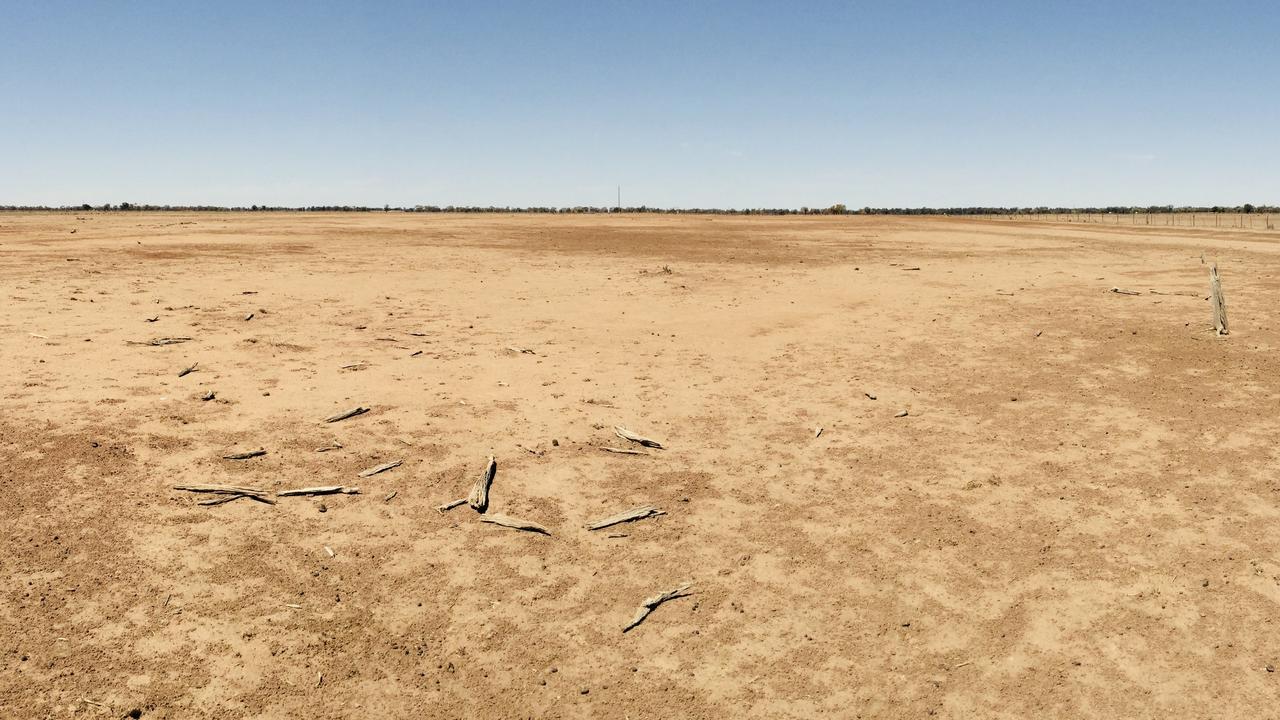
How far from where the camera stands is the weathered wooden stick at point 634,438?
801 centimetres

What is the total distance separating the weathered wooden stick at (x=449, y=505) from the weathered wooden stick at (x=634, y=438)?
6.95ft

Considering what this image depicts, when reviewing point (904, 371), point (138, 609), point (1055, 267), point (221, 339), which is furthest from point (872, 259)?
point (138, 609)

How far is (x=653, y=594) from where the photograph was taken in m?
5.28

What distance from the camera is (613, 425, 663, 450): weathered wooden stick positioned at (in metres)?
8.01

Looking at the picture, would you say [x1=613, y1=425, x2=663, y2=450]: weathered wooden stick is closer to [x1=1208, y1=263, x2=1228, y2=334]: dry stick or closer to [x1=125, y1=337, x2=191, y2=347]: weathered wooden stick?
[x1=125, y1=337, x2=191, y2=347]: weathered wooden stick

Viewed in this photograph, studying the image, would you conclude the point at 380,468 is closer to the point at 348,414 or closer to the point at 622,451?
the point at 348,414

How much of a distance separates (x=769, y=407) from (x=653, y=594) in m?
4.42

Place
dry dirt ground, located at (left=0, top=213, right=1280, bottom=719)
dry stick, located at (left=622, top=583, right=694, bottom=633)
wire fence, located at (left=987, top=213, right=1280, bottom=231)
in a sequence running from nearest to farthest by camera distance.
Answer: dry dirt ground, located at (left=0, top=213, right=1280, bottom=719) < dry stick, located at (left=622, top=583, right=694, bottom=633) < wire fence, located at (left=987, top=213, right=1280, bottom=231)

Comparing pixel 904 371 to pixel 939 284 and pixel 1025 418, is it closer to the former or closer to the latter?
pixel 1025 418

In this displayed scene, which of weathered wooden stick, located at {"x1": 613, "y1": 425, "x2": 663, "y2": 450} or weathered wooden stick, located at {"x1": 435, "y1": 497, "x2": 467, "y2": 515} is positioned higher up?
weathered wooden stick, located at {"x1": 613, "y1": 425, "x2": 663, "y2": 450}

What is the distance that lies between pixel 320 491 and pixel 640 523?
2.73 m

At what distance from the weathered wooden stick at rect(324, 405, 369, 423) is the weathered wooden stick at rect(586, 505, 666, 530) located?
3.58 meters

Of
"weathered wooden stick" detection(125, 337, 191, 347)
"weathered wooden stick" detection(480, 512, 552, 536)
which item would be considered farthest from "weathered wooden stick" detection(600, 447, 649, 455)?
"weathered wooden stick" detection(125, 337, 191, 347)

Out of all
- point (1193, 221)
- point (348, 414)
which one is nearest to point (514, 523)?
point (348, 414)
